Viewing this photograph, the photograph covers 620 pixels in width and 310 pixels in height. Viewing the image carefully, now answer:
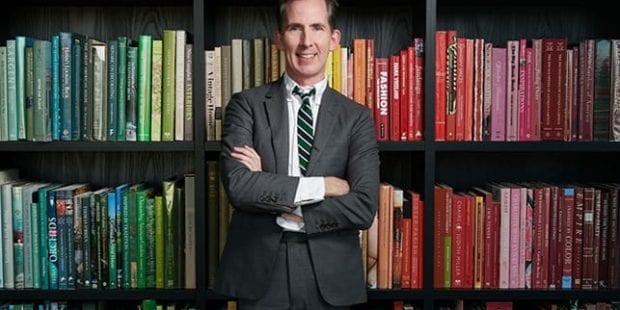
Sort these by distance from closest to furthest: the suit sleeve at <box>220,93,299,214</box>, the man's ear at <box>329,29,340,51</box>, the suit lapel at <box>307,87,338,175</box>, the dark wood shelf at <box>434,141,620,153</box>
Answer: the suit sleeve at <box>220,93,299,214</box> → the suit lapel at <box>307,87,338,175</box> → the man's ear at <box>329,29,340,51</box> → the dark wood shelf at <box>434,141,620,153</box>

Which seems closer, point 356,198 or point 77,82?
point 356,198

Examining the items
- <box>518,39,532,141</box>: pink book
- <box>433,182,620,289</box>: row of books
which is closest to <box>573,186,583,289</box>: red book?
<box>433,182,620,289</box>: row of books

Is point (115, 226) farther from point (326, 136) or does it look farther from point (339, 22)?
point (339, 22)

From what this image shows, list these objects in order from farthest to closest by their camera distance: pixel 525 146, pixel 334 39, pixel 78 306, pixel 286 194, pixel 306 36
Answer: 1. pixel 78 306
2. pixel 525 146
3. pixel 334 39
4. pixel 306 36
5. pixel 286 194

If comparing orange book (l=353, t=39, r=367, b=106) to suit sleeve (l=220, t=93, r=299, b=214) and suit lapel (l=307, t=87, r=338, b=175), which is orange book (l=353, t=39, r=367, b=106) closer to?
suit lapel (l=307, t=87, r=338, b=175)

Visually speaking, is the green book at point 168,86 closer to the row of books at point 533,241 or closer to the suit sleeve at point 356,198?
the suit sleeve at point 356,198

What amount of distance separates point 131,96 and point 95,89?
116 mm

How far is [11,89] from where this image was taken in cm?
189

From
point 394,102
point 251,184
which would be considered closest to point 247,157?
point 251,184

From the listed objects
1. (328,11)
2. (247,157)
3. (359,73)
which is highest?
(328,11)

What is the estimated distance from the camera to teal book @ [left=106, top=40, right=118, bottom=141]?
1889 millimetres

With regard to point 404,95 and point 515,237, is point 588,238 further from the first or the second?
point 404,95

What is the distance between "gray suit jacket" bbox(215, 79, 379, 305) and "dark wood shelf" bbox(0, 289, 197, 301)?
333 millimetres

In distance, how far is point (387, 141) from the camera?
1.87 metres
